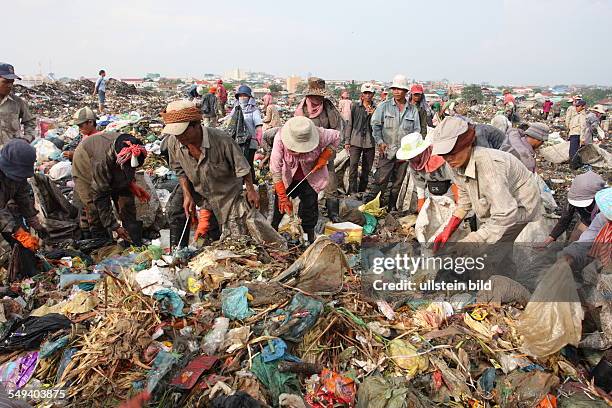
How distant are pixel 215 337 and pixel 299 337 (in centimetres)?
48

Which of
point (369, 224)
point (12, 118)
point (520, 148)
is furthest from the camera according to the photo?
point (369, 224)

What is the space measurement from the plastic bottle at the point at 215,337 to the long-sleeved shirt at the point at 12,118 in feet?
12.6

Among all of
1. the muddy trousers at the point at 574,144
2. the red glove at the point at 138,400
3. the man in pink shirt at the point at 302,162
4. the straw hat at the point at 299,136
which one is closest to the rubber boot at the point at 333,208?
the man in pink shirt at the point at 302,162

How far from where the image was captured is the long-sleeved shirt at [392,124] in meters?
5.38

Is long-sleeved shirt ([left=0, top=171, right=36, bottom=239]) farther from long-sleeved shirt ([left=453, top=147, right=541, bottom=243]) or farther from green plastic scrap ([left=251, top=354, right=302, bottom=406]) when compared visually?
long-sleeved shirt ([left=453, top=147, right=541, bottom=243])

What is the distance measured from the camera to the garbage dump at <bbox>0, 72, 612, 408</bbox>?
2.13m

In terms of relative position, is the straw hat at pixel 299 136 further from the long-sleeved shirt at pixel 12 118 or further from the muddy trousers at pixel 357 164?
the long-sleeved shirt at pixel 12 118

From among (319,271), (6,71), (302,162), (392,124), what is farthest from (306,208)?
(6,71)

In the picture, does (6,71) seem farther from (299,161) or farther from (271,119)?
(271,119)

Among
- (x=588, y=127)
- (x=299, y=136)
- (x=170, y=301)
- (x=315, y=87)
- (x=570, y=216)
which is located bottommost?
(x=170, y=301)

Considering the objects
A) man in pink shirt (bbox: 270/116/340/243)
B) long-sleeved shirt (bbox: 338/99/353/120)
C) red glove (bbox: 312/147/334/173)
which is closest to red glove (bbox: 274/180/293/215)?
man in pink shirt (bbox: 270/116/340/243)

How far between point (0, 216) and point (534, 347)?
149 inches

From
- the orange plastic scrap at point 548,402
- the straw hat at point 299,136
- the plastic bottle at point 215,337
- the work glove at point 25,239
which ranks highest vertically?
the straw hat at point 299,136

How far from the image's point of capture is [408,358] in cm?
235
